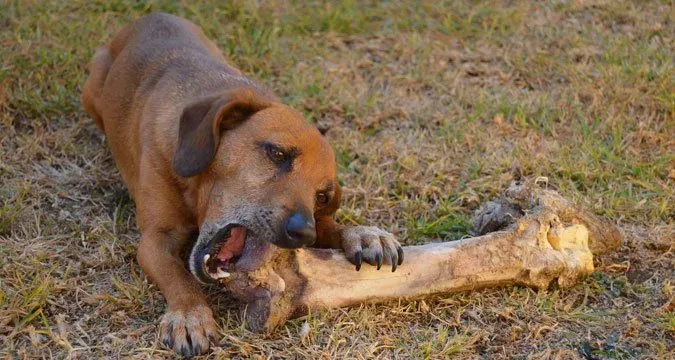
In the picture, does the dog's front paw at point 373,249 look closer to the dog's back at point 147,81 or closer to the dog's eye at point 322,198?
the dog's eye at point 322,198

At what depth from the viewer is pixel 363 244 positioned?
4004mm

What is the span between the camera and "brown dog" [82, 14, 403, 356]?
3.69m

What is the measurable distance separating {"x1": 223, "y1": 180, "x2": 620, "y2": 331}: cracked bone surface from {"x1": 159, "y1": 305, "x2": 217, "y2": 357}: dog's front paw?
0.57 ft

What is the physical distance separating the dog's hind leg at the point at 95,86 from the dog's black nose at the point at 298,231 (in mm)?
2327

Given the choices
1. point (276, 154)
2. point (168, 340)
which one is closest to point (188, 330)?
point (168, 340)

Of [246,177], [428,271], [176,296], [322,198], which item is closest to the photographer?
[246,177]

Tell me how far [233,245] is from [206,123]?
1.80 feet

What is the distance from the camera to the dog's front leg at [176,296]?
3646 millimetres

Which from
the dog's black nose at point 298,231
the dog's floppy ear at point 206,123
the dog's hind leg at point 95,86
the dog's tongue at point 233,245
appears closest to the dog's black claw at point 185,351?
the dog's tongue at point 233,245

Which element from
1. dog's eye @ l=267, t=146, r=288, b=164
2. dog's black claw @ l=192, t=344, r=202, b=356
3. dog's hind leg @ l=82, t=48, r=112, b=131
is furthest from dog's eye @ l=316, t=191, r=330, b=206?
dog's hind leg @ l=82, t=48, r=112, b=131

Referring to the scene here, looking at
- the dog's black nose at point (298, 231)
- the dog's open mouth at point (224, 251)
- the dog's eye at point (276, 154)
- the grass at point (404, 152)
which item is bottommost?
the grass at point (404, 152)

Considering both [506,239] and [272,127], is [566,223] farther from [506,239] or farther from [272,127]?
[272,127]

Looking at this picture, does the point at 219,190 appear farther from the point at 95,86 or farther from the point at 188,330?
the point at 95,86

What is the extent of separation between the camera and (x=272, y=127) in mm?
3912
